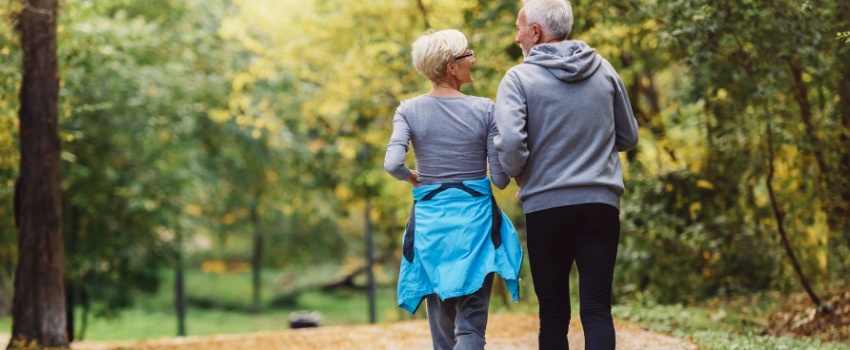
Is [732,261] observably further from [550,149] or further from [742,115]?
[550,149]

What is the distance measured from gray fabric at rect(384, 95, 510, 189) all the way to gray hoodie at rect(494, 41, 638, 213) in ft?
0.98

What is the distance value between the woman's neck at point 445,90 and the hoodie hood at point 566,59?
1.38ft

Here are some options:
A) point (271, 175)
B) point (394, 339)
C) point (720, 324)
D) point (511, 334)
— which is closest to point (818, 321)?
point (720, 324)

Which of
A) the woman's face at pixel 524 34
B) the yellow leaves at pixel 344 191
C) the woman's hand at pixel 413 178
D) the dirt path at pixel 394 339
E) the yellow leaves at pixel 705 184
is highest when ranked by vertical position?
the woman's face at pixel 524 34

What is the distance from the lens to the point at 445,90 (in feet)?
13.3

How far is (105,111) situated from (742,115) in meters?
8.73

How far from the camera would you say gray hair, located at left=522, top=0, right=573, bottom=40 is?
3.71m

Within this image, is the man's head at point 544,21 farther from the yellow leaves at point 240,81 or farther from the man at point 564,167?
the yellow leaves at point 240,81

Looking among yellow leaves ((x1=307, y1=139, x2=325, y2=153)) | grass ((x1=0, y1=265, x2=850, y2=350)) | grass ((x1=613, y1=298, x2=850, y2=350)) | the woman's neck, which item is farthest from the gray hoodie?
yellow leaves ((x1=307, y1=139, x2=325, y2=153))

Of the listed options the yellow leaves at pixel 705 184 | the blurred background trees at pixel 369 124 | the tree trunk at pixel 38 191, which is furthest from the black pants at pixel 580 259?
the yellow leaves at pixel 705 184

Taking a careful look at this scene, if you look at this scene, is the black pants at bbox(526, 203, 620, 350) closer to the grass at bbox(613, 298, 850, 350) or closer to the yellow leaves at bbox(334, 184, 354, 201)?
the grass at bbox(613, 298, 850, 350)

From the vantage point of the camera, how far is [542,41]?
3.77 meters

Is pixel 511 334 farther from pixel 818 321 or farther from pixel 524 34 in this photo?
pixel 524 34

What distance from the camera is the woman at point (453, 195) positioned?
155 inches
